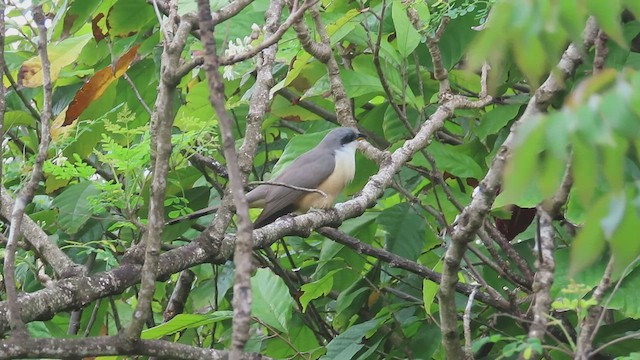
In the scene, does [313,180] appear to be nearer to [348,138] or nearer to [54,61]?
[348,138]

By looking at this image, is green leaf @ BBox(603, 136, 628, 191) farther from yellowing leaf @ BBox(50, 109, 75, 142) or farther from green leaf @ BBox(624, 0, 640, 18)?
yellowing leaf @ BBox(50, 109, 75, 142)

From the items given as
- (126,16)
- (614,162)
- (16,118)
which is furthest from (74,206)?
(614,162)

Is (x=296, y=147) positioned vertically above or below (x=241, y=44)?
below

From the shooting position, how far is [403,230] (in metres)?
5.25

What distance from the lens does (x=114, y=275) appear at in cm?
331

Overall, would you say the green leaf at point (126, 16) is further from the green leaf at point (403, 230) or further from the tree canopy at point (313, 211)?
the green leaf at point (403, 230)

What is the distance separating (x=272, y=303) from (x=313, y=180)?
46.6 inches

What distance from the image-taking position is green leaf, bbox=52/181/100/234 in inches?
200

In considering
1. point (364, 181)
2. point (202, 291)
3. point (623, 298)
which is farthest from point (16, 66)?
point (623, 298)

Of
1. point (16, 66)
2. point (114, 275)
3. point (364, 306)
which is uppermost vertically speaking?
point (16, 66)

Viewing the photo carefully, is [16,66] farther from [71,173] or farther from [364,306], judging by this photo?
[364,306]

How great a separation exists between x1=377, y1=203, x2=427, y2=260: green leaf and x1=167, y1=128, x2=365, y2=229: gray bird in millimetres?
413

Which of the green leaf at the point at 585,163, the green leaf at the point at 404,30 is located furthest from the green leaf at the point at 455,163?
the green leaf at the point at 585,163

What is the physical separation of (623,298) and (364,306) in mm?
1842
